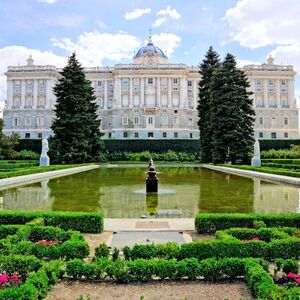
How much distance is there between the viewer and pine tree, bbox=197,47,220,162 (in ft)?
125

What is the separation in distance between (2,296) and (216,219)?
4508 millimetres

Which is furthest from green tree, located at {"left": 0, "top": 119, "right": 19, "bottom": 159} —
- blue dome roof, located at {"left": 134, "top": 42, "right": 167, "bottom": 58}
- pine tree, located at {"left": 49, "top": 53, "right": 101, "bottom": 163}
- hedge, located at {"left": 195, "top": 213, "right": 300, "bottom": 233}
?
blue dome roof, located at {"left": 134, "top": 42, "right": 167, "bottom": 58}

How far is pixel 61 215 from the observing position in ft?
24.4

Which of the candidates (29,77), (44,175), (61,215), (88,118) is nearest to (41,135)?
(29,77)

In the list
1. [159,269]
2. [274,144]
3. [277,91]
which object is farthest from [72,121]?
[277,91]

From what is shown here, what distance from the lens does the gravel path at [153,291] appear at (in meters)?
4.25

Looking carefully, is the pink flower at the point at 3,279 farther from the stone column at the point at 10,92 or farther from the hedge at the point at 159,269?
the stone column at the point at 10,92

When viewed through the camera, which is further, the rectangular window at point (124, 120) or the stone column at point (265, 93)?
the stone column at point (265, 93)

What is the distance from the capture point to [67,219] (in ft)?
24.2

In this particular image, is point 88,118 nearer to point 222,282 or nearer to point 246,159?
point 246,159

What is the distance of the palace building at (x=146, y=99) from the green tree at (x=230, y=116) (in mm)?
36401

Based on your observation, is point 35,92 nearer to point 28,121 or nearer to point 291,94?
point 28,121

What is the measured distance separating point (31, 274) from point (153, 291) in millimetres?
1465

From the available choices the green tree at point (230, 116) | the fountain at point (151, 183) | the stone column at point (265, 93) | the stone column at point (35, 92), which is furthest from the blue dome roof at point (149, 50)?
the fountain at point (151, 183)
